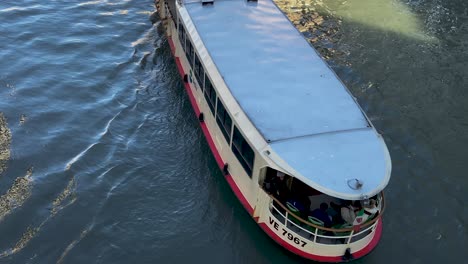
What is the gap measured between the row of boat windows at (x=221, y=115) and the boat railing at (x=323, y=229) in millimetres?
1637

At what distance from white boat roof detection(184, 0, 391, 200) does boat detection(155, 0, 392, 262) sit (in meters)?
0.03

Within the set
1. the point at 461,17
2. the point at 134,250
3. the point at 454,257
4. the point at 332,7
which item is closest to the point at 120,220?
the point at 134,250

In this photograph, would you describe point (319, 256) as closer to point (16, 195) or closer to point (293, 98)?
point (293, 98)

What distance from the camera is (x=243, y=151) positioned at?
659 inches

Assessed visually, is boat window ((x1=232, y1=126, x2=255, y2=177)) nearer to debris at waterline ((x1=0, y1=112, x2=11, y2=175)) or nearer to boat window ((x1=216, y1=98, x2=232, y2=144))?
boat window ((x1=216, y1=98, x2=232, y2=144))

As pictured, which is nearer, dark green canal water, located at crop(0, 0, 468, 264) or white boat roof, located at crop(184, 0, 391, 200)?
white boat roof, located at crop(184, 0, 391, 200)

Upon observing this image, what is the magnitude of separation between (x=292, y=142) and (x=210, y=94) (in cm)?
498

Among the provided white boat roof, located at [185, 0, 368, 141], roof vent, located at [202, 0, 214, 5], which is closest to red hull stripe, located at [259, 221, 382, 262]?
white boat roof, located at [185, 0, 368, 141]

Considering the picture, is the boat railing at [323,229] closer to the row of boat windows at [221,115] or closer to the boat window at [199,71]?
the row of boat windows at [221,115]

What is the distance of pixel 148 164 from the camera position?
19.8 meters

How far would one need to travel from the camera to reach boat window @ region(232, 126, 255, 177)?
641 inches

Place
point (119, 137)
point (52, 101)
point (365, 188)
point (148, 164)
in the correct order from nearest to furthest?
point (365, 188), point (148, 164), point (119, 137), point (52, 101)

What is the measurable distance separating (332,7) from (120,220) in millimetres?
19691

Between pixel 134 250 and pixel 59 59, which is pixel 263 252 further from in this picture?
pixel 59 59
